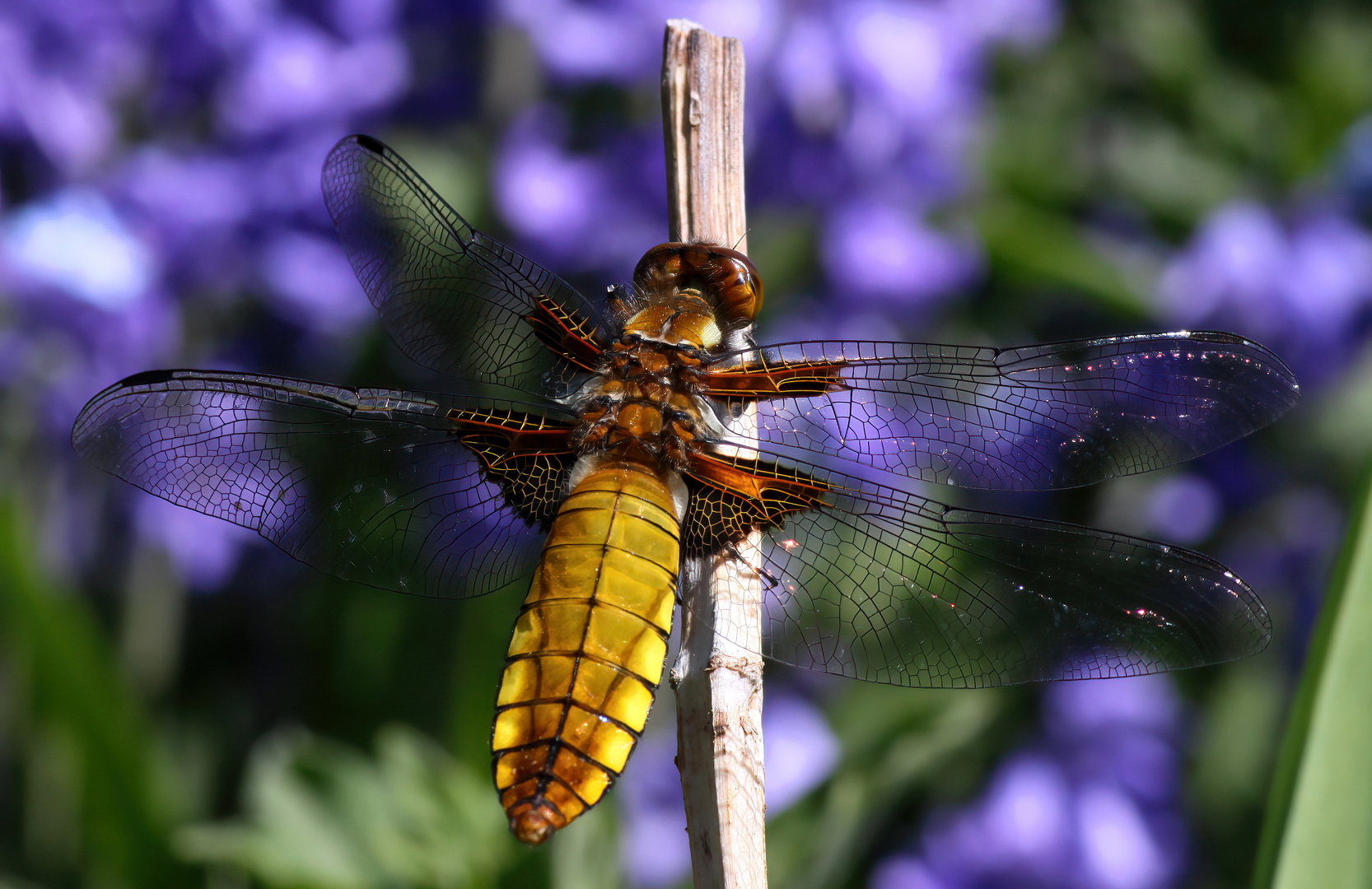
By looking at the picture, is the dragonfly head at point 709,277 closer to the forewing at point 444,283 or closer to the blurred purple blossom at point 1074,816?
the forewing at point 444,283

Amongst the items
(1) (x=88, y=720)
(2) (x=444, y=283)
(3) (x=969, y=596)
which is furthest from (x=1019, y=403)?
(1) (x=88, y=720)

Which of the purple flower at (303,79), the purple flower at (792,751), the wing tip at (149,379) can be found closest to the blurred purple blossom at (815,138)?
the purple flower at (303,79)

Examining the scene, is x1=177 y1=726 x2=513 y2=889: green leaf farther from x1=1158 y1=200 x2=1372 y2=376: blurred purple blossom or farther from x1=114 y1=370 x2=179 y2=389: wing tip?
x1=1158 y1=200 x2=1372 y2=376: blurred purple blossom

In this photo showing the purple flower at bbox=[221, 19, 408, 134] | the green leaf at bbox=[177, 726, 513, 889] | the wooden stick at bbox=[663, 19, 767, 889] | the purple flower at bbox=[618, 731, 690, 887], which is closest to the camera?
the wooden stick at bbox=[663, 19, 767, 889]

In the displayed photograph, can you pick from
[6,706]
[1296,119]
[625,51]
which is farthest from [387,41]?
[1296,119]

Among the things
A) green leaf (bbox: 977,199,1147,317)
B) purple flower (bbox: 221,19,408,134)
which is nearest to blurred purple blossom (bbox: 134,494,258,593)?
purple flower (bbox: 221,19,408,134)

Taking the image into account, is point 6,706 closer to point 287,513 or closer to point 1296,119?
point 287,513
